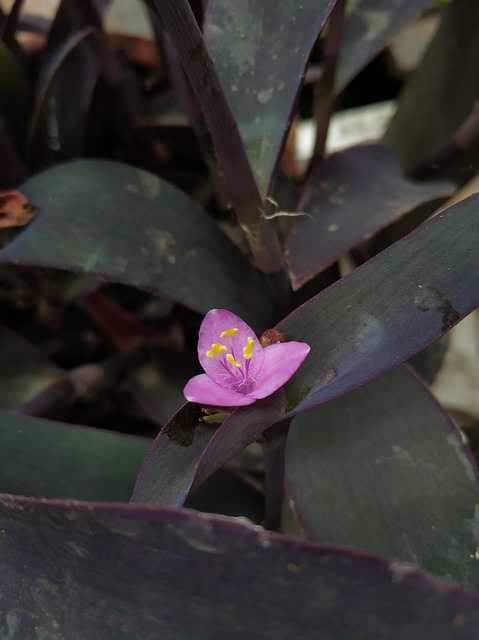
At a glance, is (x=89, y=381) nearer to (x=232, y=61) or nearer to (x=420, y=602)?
(x=232, y=61)

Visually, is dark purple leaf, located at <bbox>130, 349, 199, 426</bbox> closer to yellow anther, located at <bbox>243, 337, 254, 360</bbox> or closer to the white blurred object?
yellow anther, located at <bbox>243, 337, 254, 360</bbox>

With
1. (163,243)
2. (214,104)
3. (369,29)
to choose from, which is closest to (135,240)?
(163,243)

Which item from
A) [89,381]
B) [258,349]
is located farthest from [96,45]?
[258,349]

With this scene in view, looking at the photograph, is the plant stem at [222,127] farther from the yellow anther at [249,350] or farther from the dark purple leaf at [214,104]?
the yellow anther at [249,350]

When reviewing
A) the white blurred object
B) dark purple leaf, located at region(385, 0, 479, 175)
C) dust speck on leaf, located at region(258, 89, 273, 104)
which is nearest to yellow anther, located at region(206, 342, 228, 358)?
dust speck on leaf, located at region(258, 89, 273, 104)

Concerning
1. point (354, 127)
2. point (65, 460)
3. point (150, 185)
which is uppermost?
point (150, 185)

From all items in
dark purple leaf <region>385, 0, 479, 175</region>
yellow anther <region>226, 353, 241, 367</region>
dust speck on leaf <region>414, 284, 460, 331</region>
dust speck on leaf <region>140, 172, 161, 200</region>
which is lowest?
dark purple leaf <region>385, 0, 479, 175</region>

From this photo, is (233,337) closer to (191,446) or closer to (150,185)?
(191,446)
